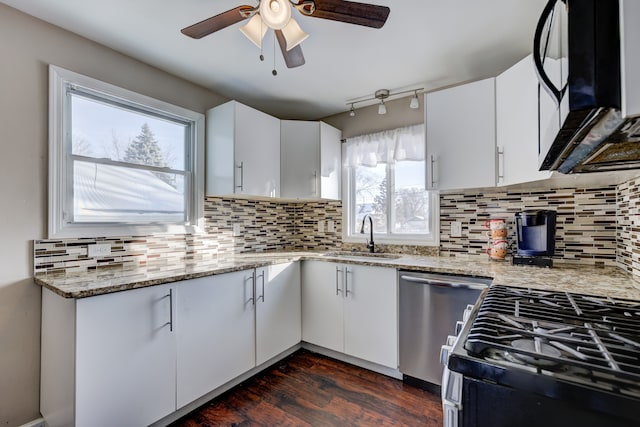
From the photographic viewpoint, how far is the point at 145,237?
2.19 metres

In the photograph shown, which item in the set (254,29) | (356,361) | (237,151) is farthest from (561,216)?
(237,151)

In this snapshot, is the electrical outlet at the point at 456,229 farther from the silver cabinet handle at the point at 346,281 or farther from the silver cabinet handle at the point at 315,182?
the silver cabinet handle at the point at 315,182

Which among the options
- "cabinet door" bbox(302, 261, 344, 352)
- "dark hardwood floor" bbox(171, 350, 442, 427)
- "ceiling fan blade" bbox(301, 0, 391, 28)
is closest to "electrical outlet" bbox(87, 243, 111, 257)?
"dark hardwood floor" bbox(171, 350, 442, 427)

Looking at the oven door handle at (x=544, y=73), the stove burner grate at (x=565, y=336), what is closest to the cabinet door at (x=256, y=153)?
the stove burner grate at (x=565, y=336)

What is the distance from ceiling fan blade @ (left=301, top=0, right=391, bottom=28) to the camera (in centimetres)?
128

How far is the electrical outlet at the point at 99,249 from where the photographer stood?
6.25ft

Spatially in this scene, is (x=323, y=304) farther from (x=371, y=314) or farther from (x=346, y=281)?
(x=371, y=314)

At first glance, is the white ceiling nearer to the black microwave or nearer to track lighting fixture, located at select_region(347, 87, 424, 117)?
track lighting fixture, located at select_region(347, 87, 424, 117)

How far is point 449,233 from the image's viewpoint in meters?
2.57

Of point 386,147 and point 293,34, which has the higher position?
point 293,34

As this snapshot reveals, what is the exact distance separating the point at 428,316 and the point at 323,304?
864mm

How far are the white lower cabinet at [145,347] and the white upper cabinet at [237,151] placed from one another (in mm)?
781

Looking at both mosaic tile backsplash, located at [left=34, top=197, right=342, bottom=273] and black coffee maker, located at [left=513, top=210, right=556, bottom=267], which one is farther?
black coffee maker, located at [left=513, top=210, right=556, bottom=267]

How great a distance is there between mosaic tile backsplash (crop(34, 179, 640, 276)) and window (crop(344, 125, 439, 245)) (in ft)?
0.39
